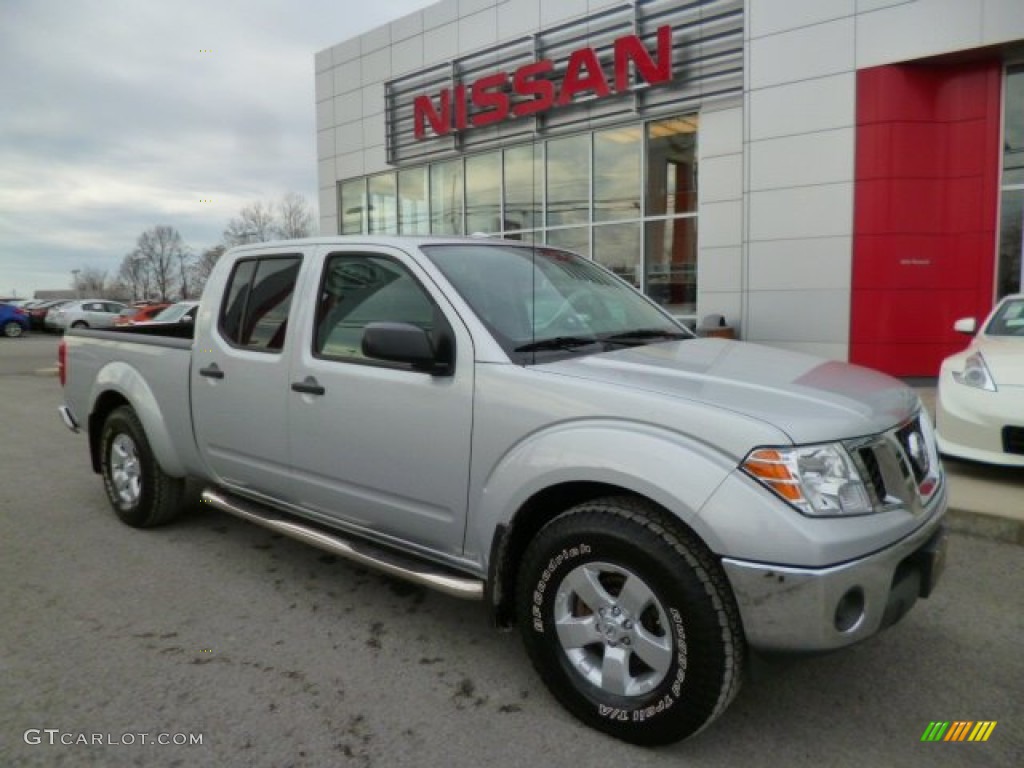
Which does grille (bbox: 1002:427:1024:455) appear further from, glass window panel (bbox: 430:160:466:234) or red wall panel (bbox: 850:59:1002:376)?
glass window panel (bbox: 430:160:466:234)

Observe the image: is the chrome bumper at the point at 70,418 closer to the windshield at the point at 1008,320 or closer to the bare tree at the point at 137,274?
the windshield at the point at 1008,320

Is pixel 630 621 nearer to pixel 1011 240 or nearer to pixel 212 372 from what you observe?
pixel 212 372

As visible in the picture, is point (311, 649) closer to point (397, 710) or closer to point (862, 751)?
point (397, 710)

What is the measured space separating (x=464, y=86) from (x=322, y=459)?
14.4 m

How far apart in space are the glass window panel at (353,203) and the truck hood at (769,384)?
17.5 metres

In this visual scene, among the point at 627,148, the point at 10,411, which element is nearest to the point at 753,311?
the point at 627,148

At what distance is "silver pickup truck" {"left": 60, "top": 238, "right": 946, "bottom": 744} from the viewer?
90.4 inches

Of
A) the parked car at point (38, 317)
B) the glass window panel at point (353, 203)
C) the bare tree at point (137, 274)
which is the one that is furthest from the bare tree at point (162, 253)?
the glass window panel at point (353, 203)

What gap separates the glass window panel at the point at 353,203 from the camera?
1962 centimetres

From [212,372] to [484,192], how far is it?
44.0 ft

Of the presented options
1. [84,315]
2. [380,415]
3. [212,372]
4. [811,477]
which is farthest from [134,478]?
[84,315]

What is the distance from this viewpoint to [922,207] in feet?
36.1

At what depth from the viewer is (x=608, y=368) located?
2.83 meters

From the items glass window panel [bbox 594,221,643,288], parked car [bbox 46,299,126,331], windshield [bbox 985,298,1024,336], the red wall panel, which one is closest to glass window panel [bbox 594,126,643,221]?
glass window panel [bbox 594,221,643,288]
